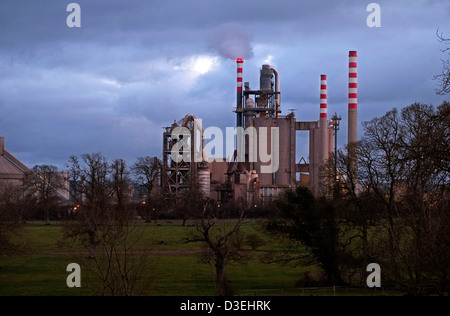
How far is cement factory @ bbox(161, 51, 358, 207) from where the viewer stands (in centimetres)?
7638

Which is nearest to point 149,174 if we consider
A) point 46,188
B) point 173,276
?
point 46,188

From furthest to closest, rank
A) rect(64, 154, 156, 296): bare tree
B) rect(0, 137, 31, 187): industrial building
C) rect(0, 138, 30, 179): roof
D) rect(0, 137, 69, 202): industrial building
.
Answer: rect(0, 138, 30, 179): roof → rect(0, 137, 31, 187): industrial building → rect(0, 137, 69, 202): industrial building → rect(64, 154, 156, 296): bare tree

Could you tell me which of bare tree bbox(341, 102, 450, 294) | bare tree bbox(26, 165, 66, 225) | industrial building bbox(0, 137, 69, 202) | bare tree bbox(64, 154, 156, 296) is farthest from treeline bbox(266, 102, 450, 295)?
industrial building bbox(0, 137, 69, 202)

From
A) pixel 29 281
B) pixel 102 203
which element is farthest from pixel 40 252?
pixel 102 203

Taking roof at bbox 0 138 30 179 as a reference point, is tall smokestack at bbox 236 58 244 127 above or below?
above

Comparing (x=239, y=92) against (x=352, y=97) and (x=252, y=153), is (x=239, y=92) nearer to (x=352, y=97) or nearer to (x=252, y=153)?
(x=252, y=153)

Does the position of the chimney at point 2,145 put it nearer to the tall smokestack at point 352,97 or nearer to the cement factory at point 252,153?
the cement factory at point 252,153

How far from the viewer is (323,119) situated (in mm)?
76688

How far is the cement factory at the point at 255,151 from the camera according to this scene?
7638 centimetres

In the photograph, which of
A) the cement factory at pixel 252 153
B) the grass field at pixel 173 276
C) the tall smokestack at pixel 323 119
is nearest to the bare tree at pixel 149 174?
the cement factory at pixel 252 153

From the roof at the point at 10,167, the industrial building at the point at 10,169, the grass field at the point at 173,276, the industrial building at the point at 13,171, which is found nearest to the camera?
the grass field at the point at 173,276

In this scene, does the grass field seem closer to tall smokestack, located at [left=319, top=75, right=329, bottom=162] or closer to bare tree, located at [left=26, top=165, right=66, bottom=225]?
bare tree, located at [left=26, top=165, right=66, bottom=225]

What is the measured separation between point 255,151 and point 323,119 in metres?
9.48

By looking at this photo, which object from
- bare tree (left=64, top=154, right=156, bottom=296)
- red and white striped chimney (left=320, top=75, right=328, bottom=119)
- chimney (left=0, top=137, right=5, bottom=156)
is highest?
red and white striped chimney (left=320, top=75, right=328, bottom=119)
